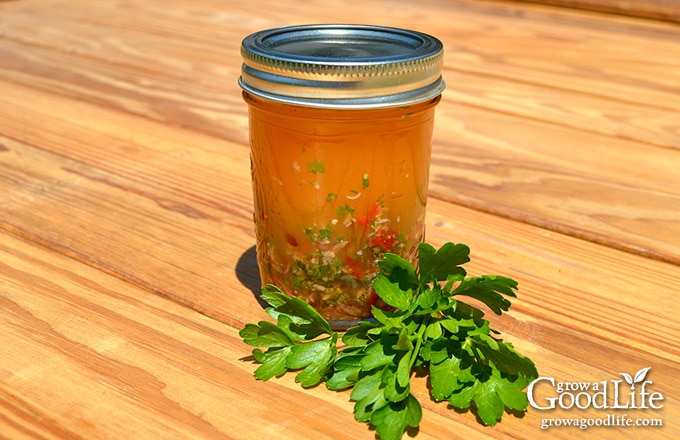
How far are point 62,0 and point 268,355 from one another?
1760 mm

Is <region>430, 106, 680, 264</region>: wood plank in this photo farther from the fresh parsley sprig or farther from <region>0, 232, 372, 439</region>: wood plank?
<region>0, 232, 372, 439</region>: wood plank

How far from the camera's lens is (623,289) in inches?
36.4

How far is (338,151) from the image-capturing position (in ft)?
2.41

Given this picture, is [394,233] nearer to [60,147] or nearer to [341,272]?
[341,272]

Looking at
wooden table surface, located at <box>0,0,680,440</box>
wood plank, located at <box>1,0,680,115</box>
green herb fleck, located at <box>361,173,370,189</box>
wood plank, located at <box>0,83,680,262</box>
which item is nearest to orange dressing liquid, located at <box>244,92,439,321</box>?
green herb fleck, located at <box>361,173,370,189</box>

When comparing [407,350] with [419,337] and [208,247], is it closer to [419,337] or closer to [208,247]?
[419,337]

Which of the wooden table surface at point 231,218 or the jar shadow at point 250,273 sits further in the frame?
the jar shadow at point 250,273

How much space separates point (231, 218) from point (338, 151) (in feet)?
1.25

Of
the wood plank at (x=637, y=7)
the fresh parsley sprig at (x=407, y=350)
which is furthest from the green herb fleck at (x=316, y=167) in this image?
the wood plank at (x=637, y=7)

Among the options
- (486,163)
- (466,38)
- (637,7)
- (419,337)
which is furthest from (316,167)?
(637,7)

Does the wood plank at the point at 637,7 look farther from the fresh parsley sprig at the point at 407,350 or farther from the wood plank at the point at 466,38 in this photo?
the fresh parsley sprig at the point at 407,350

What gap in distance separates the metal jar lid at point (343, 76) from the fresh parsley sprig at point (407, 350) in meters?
0.15

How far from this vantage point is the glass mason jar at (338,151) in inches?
27.7

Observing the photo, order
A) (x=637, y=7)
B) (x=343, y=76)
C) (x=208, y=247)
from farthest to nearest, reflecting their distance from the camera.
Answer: (x=637, y=7) < (x=208, y=247) < (x=343, y=76)
